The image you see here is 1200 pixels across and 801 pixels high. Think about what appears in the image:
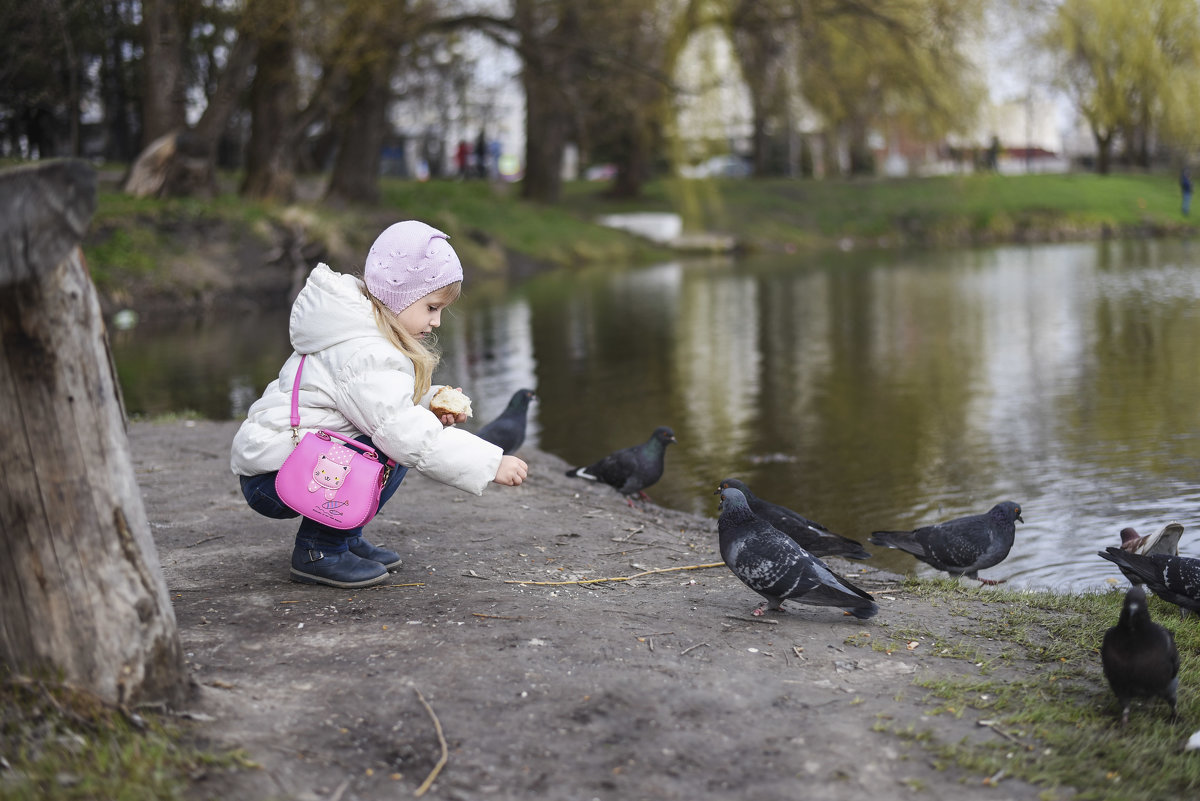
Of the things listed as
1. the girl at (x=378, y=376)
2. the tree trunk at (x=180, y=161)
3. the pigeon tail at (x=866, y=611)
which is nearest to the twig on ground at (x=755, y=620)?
the pigeon tail at (x=866, y=611)

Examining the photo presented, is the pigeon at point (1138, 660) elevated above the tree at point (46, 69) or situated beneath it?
situated beneath

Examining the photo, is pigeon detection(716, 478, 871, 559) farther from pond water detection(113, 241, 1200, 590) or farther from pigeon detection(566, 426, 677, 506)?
pigeon detection(566, 426, 677, 506)

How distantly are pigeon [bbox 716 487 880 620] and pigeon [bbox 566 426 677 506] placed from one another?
280 cm

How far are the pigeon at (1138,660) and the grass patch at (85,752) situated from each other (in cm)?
288

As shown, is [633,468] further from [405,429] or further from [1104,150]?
[1104,150]

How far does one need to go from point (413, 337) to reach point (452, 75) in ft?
110

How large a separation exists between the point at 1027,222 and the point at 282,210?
97.7 feet

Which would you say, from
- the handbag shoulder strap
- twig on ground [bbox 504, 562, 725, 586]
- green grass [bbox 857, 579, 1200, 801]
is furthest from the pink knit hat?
green grass [bbox 857, 579, 1200, 801]

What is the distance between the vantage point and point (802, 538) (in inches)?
246

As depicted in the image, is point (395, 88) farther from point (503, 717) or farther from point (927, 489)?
point (503, 717)

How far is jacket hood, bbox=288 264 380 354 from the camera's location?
14.8 feet

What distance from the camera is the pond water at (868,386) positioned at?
8.05 metres

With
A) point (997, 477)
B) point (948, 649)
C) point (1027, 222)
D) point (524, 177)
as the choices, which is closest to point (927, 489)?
point (997, 477)

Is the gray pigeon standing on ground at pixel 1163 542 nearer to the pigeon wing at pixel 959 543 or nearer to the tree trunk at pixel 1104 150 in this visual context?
the pigeon wing at pixel 959 543
